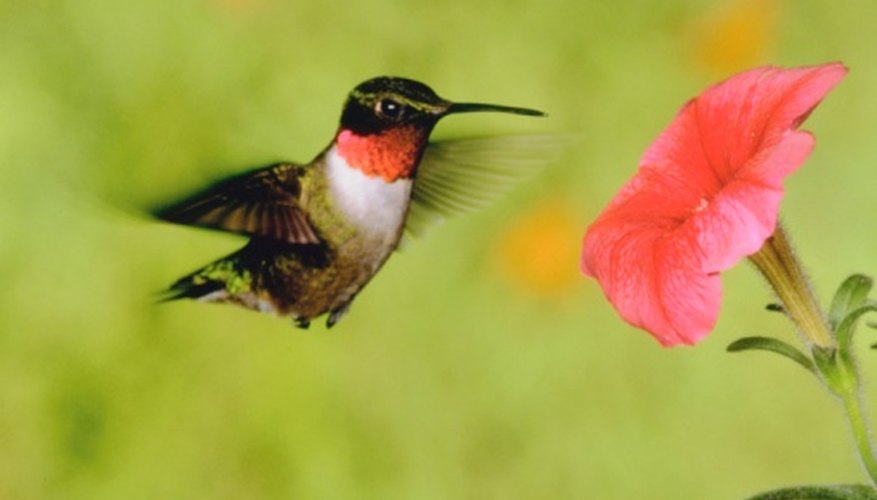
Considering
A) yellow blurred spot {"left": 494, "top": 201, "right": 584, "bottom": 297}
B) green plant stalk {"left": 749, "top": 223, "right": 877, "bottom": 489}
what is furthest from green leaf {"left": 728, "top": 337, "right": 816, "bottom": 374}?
yellow blurred spot {"left": 494, "top": 201, "right": 584, "bottom": 297}

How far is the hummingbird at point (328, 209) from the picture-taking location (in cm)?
68

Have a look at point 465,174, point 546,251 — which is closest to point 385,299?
point 546,251

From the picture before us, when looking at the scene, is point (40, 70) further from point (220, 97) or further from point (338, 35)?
point (338, 35)

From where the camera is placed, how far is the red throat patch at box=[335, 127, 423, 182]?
2.27 ft

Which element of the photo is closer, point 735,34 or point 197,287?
point 197,287

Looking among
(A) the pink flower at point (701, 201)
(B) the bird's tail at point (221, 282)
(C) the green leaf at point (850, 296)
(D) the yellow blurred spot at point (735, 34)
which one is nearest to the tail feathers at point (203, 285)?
(B) the bird's tail at point (221, 282)

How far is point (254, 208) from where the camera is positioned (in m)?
0.68

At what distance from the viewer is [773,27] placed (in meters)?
1.27

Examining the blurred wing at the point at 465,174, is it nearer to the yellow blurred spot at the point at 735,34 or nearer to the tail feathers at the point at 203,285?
the tail feathers at the point at 203,285

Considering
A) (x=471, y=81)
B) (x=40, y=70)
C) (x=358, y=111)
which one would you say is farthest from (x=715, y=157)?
(x=40, y=70)

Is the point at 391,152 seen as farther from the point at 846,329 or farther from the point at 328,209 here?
the point at 846,329

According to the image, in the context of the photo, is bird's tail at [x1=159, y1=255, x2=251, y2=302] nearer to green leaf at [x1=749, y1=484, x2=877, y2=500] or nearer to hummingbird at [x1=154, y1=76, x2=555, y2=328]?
hummingbird at [x1=154, y1=76, x2=555, y2=328]

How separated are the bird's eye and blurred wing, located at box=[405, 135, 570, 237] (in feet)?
0.39

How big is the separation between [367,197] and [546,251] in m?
0.52
